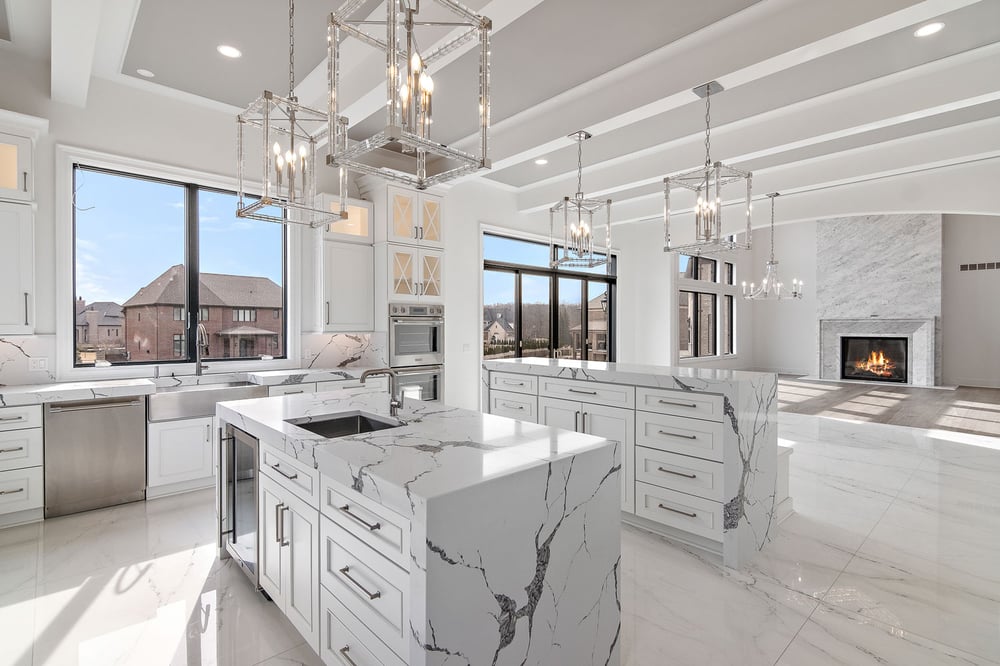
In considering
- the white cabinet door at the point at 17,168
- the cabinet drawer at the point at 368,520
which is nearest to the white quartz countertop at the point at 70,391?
the white cabinet door at the point at 17,168

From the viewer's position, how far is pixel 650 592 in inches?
96.7

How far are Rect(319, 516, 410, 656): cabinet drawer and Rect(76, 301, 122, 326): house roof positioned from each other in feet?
11.5

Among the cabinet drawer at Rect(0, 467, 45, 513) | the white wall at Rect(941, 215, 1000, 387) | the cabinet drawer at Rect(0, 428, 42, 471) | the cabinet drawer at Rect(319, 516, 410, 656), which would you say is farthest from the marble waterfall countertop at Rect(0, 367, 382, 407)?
the white wall at Rect(941, 215, 1000, 387)

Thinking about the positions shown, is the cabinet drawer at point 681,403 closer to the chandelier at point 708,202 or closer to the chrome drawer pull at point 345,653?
the chandelier at point 708,202

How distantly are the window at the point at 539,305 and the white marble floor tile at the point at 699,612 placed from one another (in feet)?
12.7

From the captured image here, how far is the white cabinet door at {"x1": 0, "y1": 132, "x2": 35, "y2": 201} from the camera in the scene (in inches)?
128

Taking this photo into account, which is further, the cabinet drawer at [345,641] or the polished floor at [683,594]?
the polished floor at [683,594]

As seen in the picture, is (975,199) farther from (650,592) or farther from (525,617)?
(525,617)

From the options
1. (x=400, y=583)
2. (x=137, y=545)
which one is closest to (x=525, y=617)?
(x=400, y=583)

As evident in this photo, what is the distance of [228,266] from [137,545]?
8.23 feet

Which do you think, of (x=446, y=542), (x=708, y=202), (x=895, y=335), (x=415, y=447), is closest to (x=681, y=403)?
(x=708, y=202)

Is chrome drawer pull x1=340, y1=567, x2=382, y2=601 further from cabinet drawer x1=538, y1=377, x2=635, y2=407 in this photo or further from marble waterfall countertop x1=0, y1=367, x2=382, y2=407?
marble waterfall countertop x1=0, y1=367, x2=382, y2=407

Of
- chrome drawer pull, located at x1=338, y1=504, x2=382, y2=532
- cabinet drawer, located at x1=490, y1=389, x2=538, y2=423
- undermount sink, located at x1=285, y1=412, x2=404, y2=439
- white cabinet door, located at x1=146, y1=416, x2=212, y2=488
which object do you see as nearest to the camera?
chrome drawer pull, located at x1=338, y1=504, x2=382, y2=532

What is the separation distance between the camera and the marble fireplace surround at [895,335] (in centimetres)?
959
